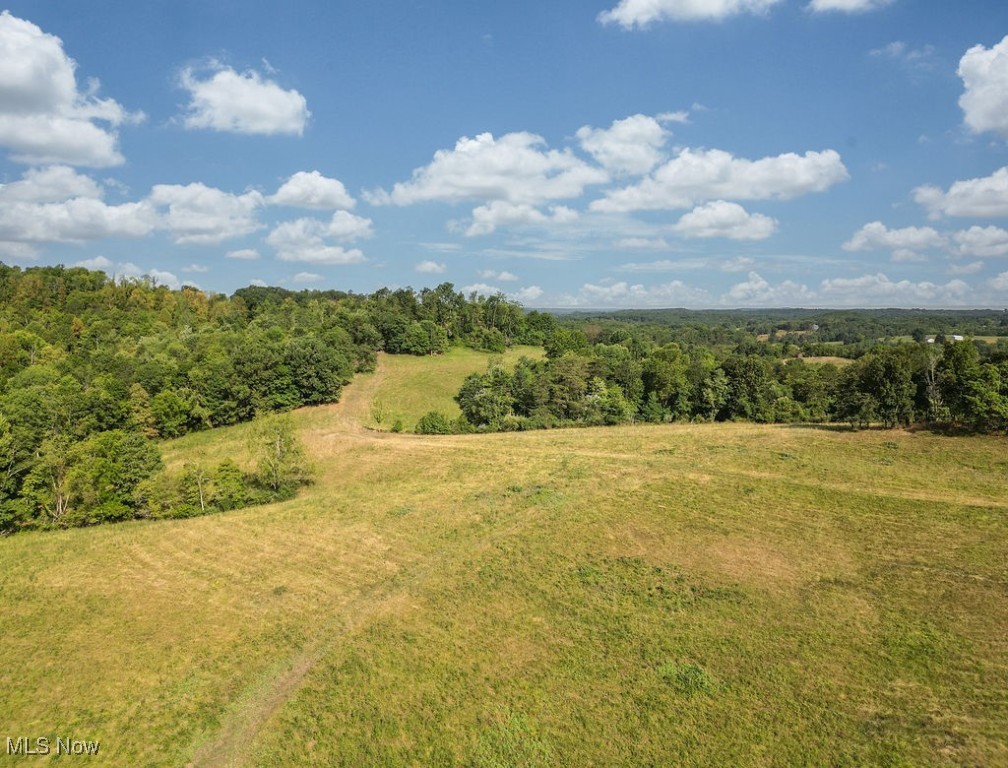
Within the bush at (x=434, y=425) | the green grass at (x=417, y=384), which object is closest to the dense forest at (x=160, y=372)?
the green grass at (x=417, y=384)

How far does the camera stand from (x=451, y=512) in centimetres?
3684

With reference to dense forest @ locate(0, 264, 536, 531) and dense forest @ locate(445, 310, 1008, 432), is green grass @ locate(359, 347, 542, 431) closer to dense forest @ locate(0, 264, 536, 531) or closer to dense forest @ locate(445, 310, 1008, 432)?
dense forest @ locate(0, 264, 536, 531)

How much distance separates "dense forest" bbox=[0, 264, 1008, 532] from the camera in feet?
134

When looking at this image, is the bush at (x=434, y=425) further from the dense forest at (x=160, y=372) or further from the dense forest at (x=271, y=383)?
the dense forest at (x=160, y=372)

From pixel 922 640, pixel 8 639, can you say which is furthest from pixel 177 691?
pixel 922 640

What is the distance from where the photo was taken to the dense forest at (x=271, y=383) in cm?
4084

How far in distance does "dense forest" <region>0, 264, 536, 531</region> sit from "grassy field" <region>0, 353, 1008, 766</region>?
3965 mm

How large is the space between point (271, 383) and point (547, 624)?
62.3 m

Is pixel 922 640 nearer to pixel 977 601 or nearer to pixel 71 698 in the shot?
pixel 977 601

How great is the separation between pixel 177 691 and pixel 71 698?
12.0ft

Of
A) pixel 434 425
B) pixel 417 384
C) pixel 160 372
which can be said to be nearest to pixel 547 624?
pixel 434 425

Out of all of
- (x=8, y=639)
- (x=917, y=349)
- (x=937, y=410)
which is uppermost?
(x=917, y=349)

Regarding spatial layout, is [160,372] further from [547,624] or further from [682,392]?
[682,392]

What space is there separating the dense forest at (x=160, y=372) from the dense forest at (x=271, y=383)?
22 centimetres
